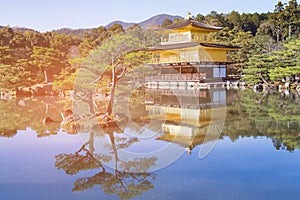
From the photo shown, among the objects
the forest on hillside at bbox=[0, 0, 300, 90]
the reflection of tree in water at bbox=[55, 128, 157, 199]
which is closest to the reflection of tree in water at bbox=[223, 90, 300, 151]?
the reflection of tree in water at bbox=[55, 128, 157, 199]

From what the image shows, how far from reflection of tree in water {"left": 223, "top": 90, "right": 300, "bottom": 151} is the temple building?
8.29 metres

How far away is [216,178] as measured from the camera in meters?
5.30

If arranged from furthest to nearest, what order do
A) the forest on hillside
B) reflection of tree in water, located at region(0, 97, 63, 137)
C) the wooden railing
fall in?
1. the wooden railing
2. the forest on hillside
3. reflection of tree in water, located at region(0, 97, 63, 137)

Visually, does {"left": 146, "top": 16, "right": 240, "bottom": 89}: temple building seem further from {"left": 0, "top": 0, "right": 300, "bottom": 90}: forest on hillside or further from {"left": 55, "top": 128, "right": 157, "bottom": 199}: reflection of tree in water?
{"left": 55, "top": 128, "right": 157, "bottom": 199}: reflection of tree in water

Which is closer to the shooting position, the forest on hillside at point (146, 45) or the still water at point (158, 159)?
the still water at point (158, 159)

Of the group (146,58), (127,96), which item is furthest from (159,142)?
(127,96)

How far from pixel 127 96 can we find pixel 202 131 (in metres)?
10.8

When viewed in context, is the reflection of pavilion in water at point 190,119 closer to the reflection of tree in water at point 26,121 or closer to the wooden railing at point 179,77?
the reflection of tree in water at point 26,121

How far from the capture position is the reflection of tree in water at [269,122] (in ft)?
26.3

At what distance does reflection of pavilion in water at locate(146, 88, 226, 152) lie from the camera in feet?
27.1

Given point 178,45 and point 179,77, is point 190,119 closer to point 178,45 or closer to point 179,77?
point 179,77

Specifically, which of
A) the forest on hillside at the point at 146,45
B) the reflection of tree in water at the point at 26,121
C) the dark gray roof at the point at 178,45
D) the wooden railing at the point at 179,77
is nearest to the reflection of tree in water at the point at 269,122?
the reflection of tree in water at the point at 26,121

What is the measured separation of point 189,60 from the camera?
22.6 meters

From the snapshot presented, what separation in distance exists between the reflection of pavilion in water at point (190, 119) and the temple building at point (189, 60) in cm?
582
